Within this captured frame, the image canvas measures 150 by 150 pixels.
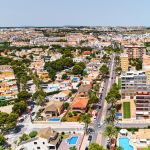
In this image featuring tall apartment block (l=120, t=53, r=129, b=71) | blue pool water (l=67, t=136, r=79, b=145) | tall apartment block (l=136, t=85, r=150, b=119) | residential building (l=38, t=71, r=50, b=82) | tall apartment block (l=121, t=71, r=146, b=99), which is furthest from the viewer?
tall apartment block (l=120, t=53, r=129, b=71)

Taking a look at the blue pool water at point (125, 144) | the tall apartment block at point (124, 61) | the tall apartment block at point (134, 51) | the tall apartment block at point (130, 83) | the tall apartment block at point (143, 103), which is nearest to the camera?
the blue pool water at point (125, 144)

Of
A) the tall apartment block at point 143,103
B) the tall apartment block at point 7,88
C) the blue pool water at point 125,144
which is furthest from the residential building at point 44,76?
the blue pool water at point 125,144

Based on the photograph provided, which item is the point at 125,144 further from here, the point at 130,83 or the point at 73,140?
the point at 130,83

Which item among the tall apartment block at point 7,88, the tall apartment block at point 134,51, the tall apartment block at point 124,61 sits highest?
the tall apartment block at point 134,51

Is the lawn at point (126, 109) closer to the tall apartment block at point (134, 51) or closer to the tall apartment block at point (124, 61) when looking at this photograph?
the tall apartment block at point (124, 61)

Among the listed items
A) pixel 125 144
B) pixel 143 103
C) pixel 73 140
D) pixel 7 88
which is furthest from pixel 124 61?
pixel 73 140

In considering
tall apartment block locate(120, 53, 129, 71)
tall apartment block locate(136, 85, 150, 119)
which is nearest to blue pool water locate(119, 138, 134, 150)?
tall apartment block locate(136, 85, 150, 119)

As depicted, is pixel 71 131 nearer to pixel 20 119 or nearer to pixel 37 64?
pixel 20 119

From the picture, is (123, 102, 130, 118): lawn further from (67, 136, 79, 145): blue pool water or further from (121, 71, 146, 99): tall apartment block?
(67, 136, 79, 145): blue pool water

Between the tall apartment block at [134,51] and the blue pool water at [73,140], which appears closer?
the blue pool water at [73,140]

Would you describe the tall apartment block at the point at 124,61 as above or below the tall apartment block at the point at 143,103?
above

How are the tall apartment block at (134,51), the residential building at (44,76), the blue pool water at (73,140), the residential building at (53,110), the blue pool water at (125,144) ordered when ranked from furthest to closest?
the tall apartment block at (134,51)
the residential building at (44,76)
the residential building at (53,110)
the blue pool water at (73,140)
the blue pool water at (125,144)

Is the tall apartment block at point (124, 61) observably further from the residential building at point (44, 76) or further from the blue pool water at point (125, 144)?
the blue pool water at point (125, 144)
